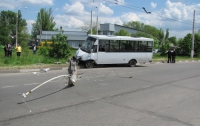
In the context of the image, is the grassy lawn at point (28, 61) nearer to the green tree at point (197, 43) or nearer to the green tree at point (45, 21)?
the green tree at point (197, 43)

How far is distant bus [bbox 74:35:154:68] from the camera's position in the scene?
1706 centimetres

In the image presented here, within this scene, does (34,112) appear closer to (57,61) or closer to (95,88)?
(95,88)

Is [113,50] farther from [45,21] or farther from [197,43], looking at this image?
[45,21]

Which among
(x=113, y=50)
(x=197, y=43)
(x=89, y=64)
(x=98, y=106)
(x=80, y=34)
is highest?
(x=80, y=34)

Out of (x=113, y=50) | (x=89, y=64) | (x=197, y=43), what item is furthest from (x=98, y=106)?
(x=197, y=43)

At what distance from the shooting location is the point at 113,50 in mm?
18109

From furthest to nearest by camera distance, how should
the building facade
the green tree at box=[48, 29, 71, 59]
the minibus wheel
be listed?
1. the building facade
2. the green tree at box=[48, 29, 71, 59]
3. the minibus wheel

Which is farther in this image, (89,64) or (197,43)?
(197,43)

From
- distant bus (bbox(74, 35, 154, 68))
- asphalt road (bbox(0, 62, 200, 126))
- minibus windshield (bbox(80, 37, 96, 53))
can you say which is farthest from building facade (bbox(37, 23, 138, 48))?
asphalt road (bbox(0, 62, 200, 126))

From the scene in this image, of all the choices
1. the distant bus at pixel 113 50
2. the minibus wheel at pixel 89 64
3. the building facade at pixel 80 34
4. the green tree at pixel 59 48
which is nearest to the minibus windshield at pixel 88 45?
the distant bus at pixel 113 50

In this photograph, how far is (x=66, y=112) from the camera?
227 inches

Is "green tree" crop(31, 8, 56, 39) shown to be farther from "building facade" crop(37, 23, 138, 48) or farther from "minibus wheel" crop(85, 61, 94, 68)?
"minibus wheel" crop(85, 61, 94, 68)

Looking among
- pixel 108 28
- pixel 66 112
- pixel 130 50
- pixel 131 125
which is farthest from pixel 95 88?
pixel 108 28

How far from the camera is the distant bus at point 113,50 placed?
17062 millimetres
